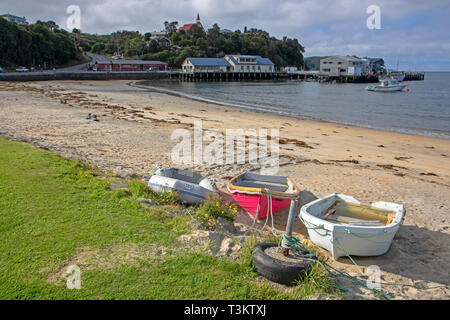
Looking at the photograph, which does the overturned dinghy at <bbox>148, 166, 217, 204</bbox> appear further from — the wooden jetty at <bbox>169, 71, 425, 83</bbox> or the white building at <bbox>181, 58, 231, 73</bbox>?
the white building at <bbox>181, 58, 231, 73</bbox>

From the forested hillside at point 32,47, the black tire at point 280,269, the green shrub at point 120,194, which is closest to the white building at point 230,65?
the forested hillside at point 32,47

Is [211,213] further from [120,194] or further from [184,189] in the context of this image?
[120,194]

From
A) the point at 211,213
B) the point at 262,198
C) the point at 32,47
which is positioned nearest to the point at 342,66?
the point at 32,47

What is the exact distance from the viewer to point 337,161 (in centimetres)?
1341

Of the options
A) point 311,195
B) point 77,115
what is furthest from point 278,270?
point 77,115

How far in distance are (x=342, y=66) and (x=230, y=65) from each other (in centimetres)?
3337

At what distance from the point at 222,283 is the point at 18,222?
11.3 feet

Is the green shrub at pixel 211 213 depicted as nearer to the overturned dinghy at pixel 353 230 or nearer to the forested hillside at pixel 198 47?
the overturned dinghy at pixel 353 230

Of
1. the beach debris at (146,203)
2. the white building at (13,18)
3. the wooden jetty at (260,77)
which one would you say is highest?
the white building at (13,18)

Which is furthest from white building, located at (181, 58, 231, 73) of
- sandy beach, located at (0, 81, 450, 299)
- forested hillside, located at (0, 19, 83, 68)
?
sandy beach, located at (0, 81, 450, 299)

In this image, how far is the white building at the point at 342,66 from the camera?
96500 mm

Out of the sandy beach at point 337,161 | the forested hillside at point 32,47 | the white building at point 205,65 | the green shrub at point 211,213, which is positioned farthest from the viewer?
the white building at point 205,65

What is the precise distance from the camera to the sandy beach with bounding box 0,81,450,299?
6191mm

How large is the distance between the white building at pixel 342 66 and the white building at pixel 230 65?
1764cm
